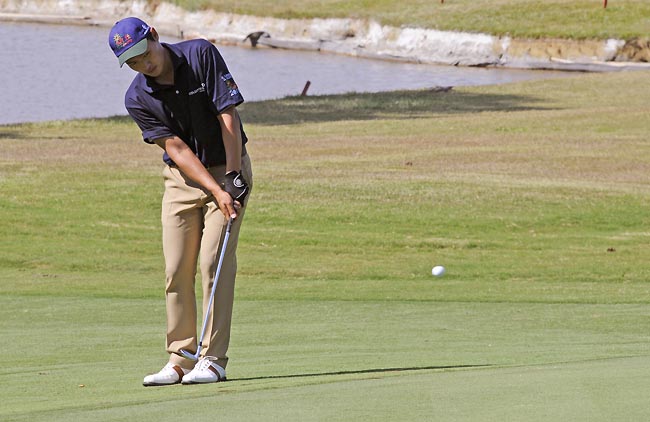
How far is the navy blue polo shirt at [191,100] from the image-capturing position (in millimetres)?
6105

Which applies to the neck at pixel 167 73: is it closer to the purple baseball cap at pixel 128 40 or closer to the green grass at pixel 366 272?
the purple baseball cap at pixel 128 40

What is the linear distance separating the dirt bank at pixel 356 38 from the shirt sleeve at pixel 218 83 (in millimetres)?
44750

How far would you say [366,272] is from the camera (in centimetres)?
1334

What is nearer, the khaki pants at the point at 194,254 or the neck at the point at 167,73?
the neck at the point at 167,73

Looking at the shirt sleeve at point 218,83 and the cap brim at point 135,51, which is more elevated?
the cap brim at point 135,51

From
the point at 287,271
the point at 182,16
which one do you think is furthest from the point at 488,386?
the point at 182,16

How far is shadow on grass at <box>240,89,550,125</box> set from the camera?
31391mm

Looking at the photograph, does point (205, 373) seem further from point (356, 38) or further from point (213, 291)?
point (356, 38)

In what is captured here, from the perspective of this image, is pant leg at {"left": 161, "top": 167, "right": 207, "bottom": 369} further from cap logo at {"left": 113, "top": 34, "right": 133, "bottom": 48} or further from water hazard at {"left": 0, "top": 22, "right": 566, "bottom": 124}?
water hazard at {"left": 0, "top": 22, "right": 566, "bottom": 124}

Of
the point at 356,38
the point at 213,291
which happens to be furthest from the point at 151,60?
the point at 356,38

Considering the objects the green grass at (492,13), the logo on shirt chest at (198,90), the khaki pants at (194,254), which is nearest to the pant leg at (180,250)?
the khaki pants at (194,254)

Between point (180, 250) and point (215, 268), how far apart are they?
0.22 meters

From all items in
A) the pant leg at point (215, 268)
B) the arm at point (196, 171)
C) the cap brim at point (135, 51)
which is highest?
the cap brim at point (135, 51)

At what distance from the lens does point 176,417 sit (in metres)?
4.71
